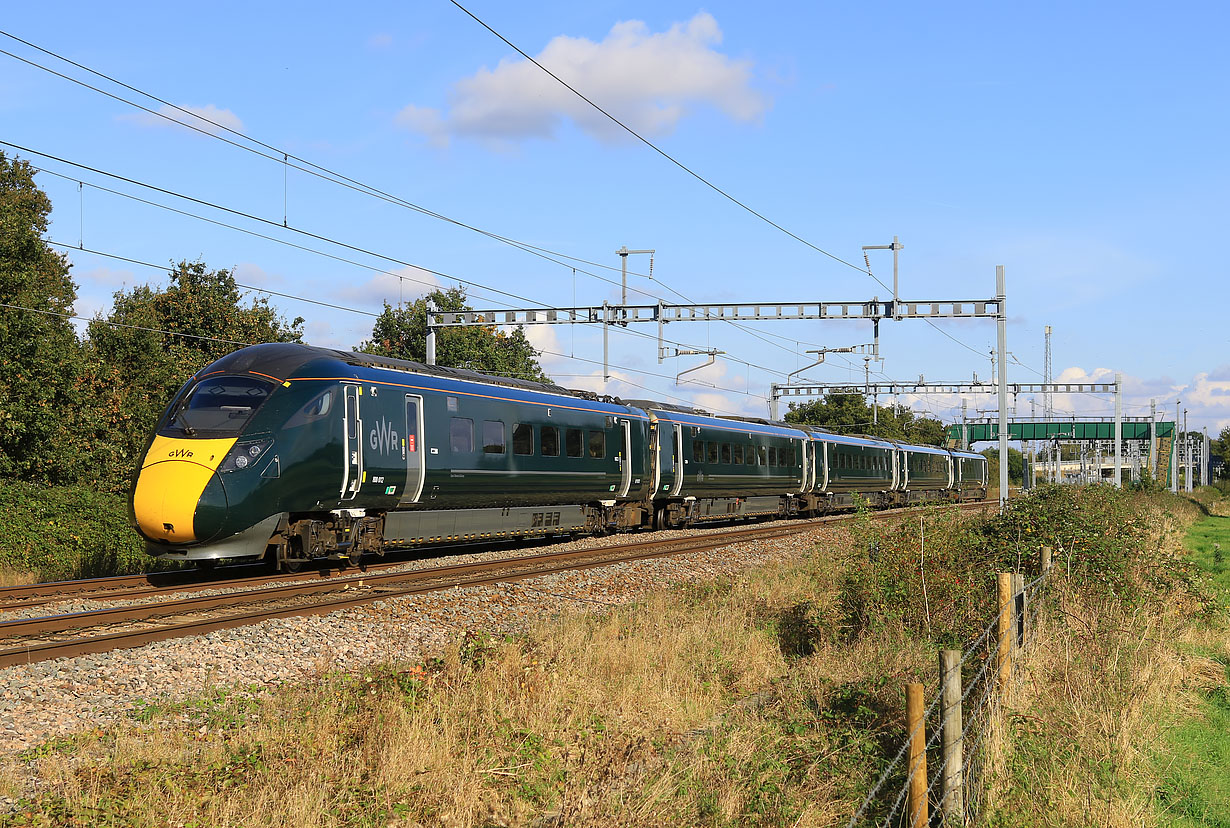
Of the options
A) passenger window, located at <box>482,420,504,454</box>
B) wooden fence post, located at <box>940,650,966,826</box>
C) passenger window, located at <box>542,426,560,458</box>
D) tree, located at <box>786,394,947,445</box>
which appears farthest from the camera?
tree, located at <box>786,394,947,445</box>

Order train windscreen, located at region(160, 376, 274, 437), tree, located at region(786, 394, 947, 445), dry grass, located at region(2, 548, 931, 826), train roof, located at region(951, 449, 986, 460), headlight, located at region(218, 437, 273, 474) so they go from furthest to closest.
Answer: tree, located at region(786, 394, 947, 445)
train roof, located at region(951, 449, 986, 460)
train windscreen, located at region(160, 376, 274, 437)
headlight, located at region(218, 437, 273, 474)
dry grass, located at region(2, 548, 931, 826)

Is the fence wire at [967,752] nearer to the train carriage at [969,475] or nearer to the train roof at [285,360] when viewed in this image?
the train roof at [285,360]

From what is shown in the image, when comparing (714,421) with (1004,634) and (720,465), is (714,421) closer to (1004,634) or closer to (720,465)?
(720,465)

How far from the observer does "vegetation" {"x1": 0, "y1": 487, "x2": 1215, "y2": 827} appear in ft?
22.2

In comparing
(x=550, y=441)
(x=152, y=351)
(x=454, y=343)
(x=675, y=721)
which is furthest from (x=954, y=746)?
(x=454, y=343)

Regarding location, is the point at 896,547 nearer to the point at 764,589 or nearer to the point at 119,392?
the point at 764,589

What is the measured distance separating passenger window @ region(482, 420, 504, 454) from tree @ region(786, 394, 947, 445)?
5203cm

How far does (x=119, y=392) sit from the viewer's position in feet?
113

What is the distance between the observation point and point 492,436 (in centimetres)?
2059

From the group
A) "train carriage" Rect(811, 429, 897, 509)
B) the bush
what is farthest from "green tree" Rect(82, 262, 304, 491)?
"train carriage" Rect(811, 429, 897, 509)

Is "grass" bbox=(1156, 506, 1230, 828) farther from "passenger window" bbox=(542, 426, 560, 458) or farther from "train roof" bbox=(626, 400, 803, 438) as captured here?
"train roof" bbox=(626, 400, 803, 438)

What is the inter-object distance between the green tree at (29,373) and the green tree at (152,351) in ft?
7.24

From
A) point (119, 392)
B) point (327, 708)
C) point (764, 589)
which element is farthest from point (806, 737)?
point (119, 392)

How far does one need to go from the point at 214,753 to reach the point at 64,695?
214cm
